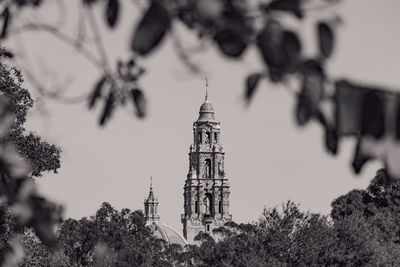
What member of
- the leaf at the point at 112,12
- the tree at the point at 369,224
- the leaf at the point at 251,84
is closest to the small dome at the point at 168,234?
the tree at the point at 369,224

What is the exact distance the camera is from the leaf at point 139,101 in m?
4.29

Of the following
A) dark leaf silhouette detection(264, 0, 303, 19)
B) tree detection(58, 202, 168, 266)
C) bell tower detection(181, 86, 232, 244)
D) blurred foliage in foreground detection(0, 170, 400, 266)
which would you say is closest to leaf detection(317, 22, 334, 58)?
dark leaf silhouette detection(264, 0, 303, 19)

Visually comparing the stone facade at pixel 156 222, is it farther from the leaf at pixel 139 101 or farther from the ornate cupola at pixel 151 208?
the leaf at pixel 139 101

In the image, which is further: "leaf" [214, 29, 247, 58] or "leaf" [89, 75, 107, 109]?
"leaf" [89, 75, 107, 109]

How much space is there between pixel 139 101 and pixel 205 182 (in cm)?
11808

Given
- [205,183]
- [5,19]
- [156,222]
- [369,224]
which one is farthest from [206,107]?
[5,19]

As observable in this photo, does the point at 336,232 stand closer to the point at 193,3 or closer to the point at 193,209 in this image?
the point at 193,3

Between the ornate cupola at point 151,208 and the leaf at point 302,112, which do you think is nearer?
the leaf at point 302,112

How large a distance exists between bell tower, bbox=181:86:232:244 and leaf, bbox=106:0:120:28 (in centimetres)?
11472

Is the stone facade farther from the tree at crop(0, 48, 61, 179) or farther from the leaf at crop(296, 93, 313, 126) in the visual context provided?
the leaf at crop(296, 93, 313, 126)

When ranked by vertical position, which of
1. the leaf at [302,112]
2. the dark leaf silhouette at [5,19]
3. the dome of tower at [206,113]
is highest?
the dome of tower at [206,113]

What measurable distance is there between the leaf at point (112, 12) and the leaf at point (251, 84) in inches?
23.5

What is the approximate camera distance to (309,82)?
124 inches

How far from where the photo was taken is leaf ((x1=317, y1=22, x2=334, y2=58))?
10.5ft
